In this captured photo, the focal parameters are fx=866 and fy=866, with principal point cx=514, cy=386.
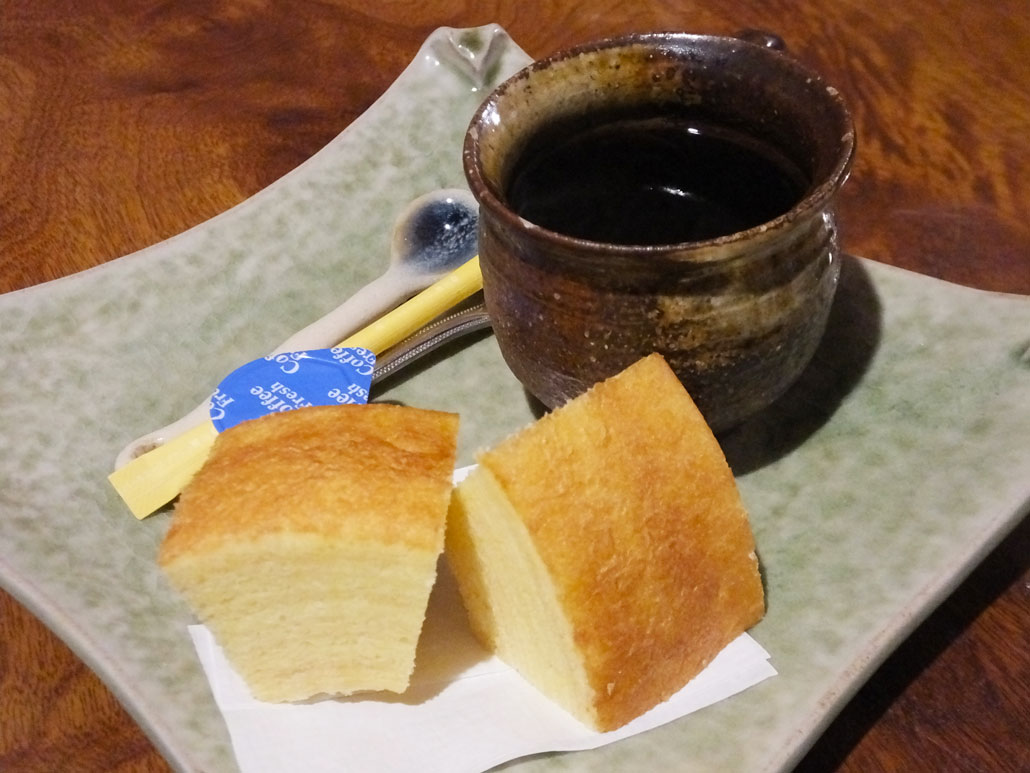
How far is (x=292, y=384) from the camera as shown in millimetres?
1014

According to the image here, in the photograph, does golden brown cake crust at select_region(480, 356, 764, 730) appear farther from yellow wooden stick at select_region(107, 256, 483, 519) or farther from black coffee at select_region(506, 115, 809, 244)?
yellow wooden stick at select_region(107, 256, 483, 519)

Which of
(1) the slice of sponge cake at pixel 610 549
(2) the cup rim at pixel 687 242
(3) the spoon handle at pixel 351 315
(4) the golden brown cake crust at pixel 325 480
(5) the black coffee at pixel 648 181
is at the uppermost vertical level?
(2) the cup rim at pixel 687 242

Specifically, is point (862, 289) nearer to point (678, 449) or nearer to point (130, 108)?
point (678, 449)

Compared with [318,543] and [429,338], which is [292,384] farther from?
[318,543]

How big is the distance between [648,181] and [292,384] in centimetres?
47

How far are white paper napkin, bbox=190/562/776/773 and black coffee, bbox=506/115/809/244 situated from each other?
0.43 m

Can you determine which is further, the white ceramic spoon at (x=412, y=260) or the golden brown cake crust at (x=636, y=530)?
the white ceramic spoon at (x=412, y=260)

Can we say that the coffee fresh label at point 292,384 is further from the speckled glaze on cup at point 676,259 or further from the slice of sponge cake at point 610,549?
the slice of sponge cake at point 610,549

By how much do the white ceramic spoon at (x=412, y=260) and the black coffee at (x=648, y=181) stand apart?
0.27 m

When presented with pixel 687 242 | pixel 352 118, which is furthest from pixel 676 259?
pixel 352 118

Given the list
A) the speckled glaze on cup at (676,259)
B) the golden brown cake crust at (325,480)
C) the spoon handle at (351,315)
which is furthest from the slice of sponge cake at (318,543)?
the spoon handle at (351,315)

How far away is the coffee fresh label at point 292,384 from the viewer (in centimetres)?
98

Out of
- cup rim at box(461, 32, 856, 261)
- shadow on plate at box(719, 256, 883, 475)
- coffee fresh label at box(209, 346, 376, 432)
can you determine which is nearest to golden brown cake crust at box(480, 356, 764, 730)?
cup rim at box(461, 32, 856, 261)

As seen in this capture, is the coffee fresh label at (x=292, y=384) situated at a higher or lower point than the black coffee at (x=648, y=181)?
lower
